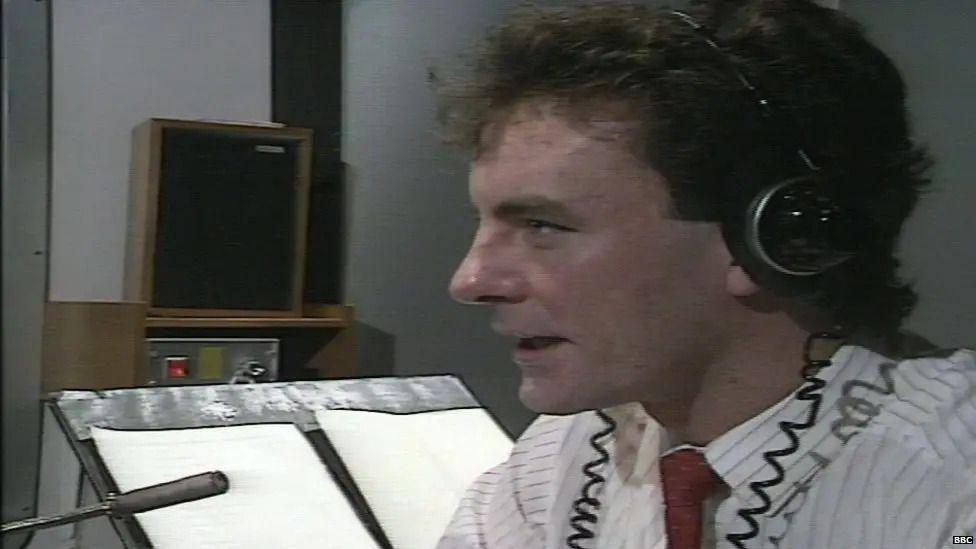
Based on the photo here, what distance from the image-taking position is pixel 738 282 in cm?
62

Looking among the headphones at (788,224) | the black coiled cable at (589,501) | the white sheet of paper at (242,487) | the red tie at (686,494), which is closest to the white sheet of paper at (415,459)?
the white sheet of paper at (242,487)

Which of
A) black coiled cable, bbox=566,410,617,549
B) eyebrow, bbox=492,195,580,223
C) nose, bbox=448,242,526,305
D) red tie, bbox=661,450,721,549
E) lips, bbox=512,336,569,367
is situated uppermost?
eyebrow, bbox=492,195,580,223

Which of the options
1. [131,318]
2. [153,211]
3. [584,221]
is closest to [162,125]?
[153,211]

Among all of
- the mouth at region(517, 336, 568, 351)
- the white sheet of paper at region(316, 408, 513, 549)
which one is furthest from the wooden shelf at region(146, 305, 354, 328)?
the mouth at region(517, 336, 568, 351)

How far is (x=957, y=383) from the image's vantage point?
62 cm

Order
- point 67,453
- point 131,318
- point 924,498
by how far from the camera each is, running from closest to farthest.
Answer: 1. point 924,498
2. point 67,453
3. point 131,318

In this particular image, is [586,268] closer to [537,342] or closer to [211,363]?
[537,342]

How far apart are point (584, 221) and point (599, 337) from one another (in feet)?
0.21

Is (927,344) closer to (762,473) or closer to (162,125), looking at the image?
(762,473)

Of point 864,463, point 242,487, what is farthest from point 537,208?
point 242,487

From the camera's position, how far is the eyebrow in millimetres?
604

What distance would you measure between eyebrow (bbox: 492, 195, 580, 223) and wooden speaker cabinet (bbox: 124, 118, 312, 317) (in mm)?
640

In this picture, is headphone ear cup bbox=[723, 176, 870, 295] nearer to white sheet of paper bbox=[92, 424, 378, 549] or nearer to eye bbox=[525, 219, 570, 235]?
eye bbox=[525, 219, 570, 235]

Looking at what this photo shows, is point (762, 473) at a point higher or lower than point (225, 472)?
higher
